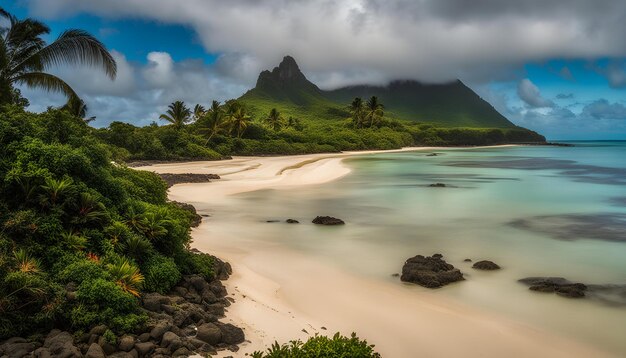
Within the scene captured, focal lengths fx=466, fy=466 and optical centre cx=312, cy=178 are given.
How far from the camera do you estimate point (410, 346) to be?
7.42 meters

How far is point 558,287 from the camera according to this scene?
34.2 feet

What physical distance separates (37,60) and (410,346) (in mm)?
15679

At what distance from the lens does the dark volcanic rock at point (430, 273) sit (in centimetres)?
1045

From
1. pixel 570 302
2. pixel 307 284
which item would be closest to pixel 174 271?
pixel 307 284

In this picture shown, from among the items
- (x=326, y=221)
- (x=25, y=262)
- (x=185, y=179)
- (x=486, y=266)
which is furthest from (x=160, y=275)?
(x=185, y=179)

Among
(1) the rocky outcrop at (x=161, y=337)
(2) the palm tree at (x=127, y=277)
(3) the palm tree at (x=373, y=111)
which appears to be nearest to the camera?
(1) the rocky outcrop at (x=161, y=337)

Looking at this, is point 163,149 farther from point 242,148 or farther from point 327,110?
point 327,110

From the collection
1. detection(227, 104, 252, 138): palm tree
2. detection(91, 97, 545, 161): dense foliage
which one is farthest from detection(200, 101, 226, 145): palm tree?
detection(227, 104, 252, 138): palm tree

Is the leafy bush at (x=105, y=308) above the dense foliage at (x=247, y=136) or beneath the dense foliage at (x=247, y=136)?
beneath

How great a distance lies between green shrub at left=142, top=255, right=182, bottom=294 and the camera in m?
7.66

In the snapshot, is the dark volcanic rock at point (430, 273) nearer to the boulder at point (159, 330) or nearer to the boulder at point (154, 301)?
the boulder at point (154, 301)

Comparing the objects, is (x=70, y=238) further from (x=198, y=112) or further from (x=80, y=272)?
(x=198, y=112)

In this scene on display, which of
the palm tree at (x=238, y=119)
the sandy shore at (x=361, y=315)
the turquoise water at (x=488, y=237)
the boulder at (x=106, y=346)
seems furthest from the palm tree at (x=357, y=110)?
the boulder at (x=106, y=346)

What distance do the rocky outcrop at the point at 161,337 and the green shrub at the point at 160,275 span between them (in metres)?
0.16
